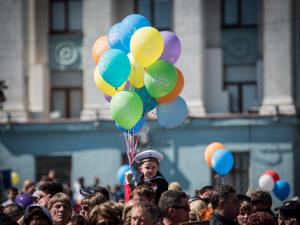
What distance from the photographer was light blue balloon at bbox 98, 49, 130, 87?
42.4ft

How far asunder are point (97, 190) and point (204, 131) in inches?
770

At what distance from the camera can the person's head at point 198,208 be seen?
10930 millimetres

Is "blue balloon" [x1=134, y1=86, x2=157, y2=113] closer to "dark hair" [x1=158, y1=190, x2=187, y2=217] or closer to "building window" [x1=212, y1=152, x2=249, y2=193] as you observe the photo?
"dark hair" [x1=158, y1=190, x2=187, y2=217]

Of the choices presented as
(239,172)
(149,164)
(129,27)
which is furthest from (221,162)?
(239,172)

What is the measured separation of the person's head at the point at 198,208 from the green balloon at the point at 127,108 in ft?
6.44

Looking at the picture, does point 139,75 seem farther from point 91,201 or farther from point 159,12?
point 159,12

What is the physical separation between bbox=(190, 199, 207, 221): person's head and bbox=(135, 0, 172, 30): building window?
2105 cm

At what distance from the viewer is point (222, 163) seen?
59.4 ft

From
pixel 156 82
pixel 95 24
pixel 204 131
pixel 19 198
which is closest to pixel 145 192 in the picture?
pixel 156 82

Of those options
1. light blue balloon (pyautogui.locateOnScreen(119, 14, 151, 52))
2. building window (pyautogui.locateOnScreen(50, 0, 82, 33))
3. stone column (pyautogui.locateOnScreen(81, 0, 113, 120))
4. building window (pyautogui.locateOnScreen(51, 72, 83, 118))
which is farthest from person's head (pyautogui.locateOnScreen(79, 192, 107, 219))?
building window (pyautogui.locateOnScreen(50, 0, 82, 33))

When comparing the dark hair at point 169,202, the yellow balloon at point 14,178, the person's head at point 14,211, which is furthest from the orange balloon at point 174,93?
the yellow balloon at point 14,178

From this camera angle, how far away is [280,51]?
30.4m

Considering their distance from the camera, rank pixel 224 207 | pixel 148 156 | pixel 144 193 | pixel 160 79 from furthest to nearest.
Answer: pixel 160 79 → pixel 148 156 → pixel 144 193 → pixel 224 207

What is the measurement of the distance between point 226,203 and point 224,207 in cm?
5
